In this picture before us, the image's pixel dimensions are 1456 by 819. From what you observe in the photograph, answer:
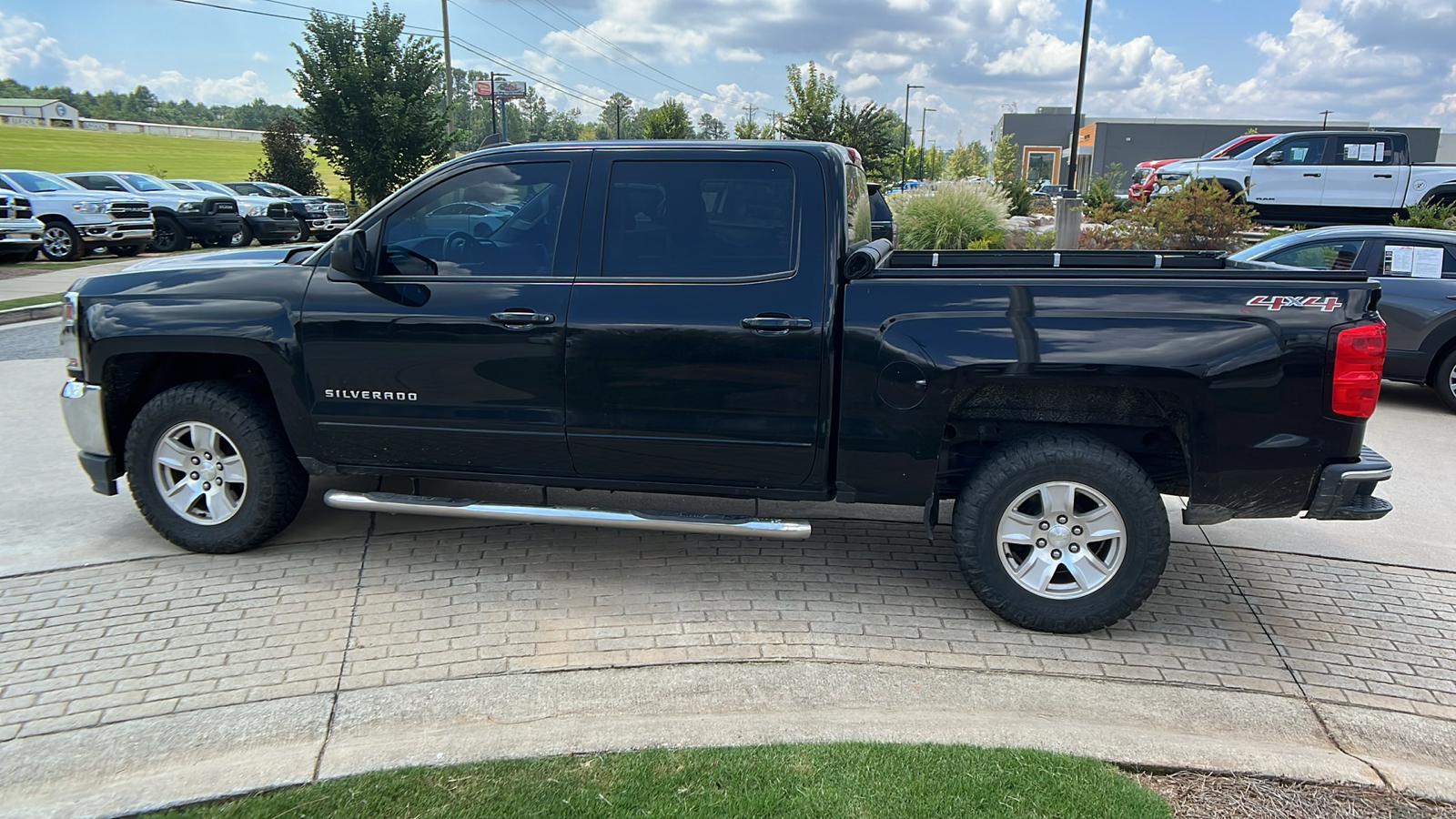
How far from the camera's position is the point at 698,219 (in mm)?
4199

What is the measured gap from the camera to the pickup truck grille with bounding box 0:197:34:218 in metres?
16.6

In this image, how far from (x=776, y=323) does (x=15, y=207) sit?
1838cm

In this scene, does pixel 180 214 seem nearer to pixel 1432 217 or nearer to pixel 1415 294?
pixel 1415 294

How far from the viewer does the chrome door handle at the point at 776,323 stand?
397 cm

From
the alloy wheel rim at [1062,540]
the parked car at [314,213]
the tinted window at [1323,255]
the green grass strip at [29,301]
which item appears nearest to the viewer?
the alloy wheel rim at [1062,540]

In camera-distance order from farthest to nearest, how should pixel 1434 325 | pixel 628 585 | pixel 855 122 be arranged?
pixel 855 122 → pixel 1434 325 → pixel 628 585

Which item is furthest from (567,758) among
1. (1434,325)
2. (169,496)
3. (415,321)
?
(1434,325)

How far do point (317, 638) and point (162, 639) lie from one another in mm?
634

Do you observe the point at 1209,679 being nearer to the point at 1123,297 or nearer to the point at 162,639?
the point at 1123,297

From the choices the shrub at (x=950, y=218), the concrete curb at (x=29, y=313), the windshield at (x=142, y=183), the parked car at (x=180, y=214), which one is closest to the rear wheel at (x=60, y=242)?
the parked car at (x=180, y=214)

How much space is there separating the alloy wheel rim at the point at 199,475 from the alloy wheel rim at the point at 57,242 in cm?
1712

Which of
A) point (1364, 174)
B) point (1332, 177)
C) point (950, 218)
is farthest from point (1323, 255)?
point (1364, 174)

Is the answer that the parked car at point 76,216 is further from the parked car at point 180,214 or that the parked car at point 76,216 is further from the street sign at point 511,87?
the street sign at point 511,87

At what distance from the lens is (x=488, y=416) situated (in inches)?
171
